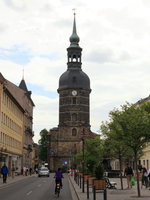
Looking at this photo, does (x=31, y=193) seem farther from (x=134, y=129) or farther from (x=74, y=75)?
(x=74, y=75)

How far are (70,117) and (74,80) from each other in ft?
33.5

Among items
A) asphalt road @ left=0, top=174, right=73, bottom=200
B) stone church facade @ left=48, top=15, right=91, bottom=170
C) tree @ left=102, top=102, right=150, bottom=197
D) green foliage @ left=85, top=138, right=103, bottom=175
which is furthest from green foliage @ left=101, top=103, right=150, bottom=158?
stone church facade @ left=48, top=15, right=91, bottom=170

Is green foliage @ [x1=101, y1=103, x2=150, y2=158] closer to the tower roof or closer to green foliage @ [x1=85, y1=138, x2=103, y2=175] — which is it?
green foliage @ [x1=85, y1=138, x2=103, y2=175]

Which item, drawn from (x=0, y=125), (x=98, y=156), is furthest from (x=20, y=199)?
(x=98, y=156)

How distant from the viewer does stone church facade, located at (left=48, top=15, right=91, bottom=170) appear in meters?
100

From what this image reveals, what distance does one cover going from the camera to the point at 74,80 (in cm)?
10188

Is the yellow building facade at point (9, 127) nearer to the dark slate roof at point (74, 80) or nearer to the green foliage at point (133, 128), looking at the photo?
the green foliage at point (133, 128)

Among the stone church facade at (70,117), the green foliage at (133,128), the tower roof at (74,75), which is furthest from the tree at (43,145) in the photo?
the green foliage at (133,128)

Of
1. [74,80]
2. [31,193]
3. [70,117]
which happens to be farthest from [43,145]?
[31,193]

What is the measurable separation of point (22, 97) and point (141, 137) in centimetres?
5960

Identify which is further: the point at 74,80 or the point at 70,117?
the point at 74,80

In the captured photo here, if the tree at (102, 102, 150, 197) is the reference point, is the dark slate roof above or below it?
above

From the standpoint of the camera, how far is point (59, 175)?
22.0 meters

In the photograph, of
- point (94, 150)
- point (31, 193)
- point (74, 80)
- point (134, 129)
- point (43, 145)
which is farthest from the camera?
point (43, 145)
